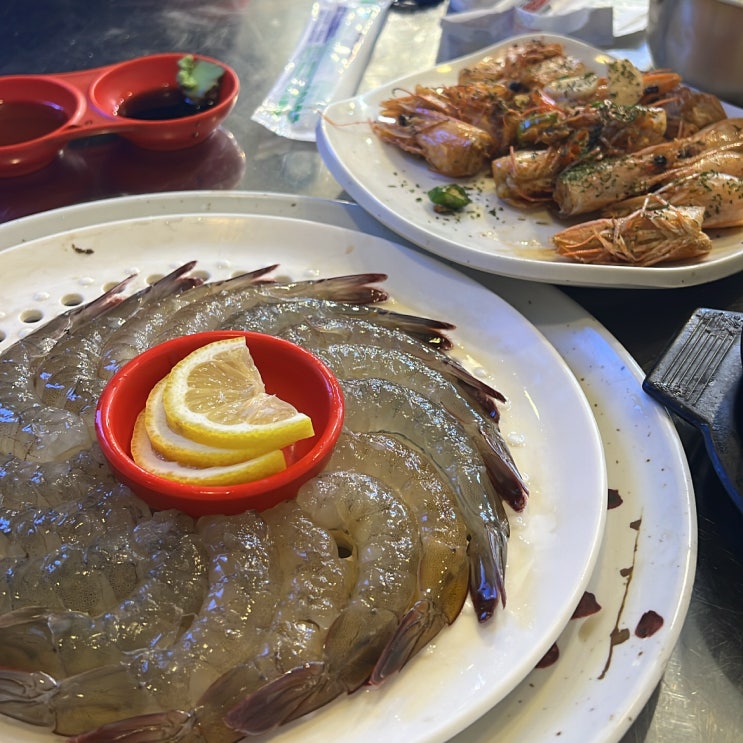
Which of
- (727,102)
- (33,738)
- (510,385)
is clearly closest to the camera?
(33,738)

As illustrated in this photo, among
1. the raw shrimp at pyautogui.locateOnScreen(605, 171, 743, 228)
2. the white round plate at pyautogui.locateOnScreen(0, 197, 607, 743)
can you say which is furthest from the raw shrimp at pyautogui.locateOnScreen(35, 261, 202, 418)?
the raw shrimp at pyautogui.locateOnScreen(605, 171, 743, 228)

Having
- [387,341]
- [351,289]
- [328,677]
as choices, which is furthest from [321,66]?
[328,677]

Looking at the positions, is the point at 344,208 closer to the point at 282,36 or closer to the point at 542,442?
the point at 542,442

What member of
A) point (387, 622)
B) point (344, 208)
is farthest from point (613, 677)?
point (344, 208)

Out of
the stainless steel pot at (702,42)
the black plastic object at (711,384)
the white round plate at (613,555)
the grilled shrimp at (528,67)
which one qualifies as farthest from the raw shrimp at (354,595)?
the stainless steel pot at (702,42)

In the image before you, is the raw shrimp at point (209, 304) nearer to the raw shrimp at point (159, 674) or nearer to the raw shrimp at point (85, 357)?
the raw shrimp at point (85, 357)

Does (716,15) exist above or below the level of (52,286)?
above

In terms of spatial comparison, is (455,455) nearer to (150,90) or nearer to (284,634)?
(284,634)

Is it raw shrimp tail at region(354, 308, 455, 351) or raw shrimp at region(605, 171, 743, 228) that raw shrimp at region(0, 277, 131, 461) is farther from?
raw shrimp at region(605, 171, 743, 228)
